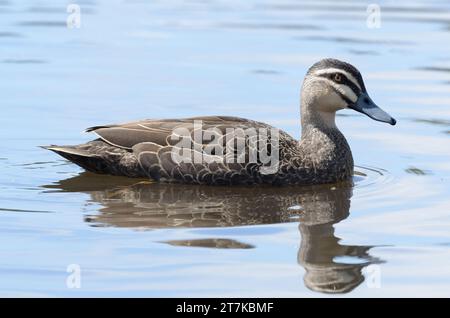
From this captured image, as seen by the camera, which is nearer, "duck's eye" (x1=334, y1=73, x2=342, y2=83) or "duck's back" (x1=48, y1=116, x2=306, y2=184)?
"duck's back" (x1=48, y1=116, x2=306, y2=184)

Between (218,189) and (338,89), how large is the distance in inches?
67.0

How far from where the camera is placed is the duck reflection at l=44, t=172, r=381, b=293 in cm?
1001

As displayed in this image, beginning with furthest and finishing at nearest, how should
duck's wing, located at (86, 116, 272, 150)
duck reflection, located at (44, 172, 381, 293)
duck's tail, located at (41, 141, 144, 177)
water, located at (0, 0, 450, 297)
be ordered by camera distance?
duck's tail, located at (41, 141, 144, 177) < duck's wing, located at (86, 116, 272, 150) < duck reflection, located at (44, 172, 381, 293) < water, located at (0, 0, 450, 297)

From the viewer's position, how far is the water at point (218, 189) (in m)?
9.69

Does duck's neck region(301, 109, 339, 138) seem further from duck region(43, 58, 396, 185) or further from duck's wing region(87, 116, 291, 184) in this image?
duck's wing region(87, 116, 291, 184)

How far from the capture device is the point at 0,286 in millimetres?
9141

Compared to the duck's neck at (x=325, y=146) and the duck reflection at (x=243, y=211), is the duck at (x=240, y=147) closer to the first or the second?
the duck's neck at (x=325, y=146)

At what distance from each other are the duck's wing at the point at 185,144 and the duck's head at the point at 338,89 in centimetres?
58

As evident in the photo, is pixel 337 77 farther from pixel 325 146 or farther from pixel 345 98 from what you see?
pixel 325 146

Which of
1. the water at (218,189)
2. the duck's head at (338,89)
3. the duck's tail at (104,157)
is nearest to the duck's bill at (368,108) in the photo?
the duck's head at (338,89)

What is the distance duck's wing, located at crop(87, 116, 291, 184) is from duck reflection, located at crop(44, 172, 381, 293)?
0.45 feet

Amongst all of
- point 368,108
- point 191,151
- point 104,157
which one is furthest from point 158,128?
point 368,108

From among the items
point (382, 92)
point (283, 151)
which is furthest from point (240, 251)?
point (382, 92)

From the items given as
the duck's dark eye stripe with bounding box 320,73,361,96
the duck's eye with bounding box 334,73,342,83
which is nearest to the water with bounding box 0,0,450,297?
the duck's dark eye stripe with bounding box 320,73,361,96
